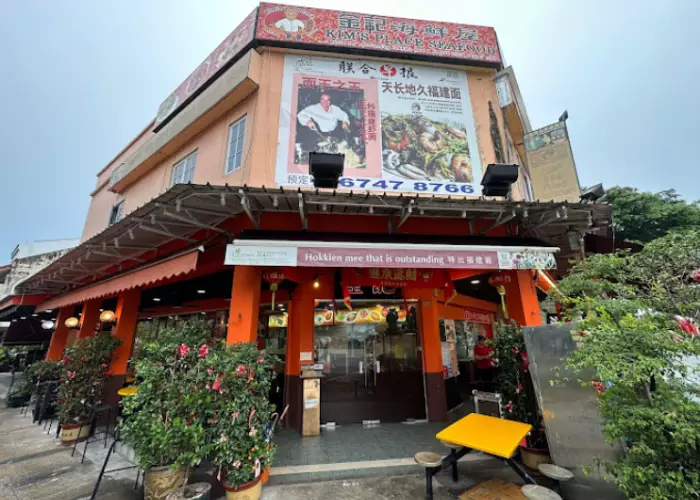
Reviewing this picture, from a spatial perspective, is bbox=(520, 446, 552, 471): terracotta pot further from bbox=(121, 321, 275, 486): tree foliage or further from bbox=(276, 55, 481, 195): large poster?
bbox=(276, 55, 481, 195): large poster

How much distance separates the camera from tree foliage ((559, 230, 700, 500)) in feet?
7.65

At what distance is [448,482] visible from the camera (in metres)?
4.35

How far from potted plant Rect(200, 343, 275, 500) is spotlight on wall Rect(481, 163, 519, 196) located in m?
5.50

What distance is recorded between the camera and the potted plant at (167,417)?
366 centimetres

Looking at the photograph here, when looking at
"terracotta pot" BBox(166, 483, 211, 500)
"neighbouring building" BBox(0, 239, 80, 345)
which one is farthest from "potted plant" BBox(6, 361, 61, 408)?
"terracotta pot" BBox(166, 483, 211, 500)

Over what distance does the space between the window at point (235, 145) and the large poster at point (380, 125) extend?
125 centimetres

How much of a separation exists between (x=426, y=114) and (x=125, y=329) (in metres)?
10.6

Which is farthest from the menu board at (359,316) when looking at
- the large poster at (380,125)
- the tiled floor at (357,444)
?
the large poster at (380,125)

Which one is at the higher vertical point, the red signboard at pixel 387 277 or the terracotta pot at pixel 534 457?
the red signboard at pixel 387 277

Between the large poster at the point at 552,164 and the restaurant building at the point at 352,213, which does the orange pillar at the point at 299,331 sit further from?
the large poster at the point at 552,164

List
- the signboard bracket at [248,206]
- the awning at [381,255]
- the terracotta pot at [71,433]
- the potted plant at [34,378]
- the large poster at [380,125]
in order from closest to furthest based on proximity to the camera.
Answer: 1. the signboard bracket at [248,206]
2. the awning at [381,255]
3. the terracotta pot at [71,433]
4. the large poster at [380,125]
5. the potted plant at [34,378]

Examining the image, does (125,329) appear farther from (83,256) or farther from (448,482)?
(448,482)

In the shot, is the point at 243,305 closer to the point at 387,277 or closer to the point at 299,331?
the point at 299,331

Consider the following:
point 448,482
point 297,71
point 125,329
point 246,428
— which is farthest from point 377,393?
point 297,71
